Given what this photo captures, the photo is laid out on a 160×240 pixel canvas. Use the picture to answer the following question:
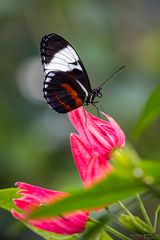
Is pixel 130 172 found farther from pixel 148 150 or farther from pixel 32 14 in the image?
pixel 32 14

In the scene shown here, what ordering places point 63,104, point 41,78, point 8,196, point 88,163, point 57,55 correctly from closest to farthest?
point 88,163, point 8,196, point 63,104, point 57,55, point 41,78

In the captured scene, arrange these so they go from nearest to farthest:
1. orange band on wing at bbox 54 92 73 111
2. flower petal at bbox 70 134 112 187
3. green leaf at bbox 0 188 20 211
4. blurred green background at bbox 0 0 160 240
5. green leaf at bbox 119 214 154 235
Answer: flower petal at bbox 70 134 112 187 < green leaf at bbox 119 214 154 235 < green leaf at bbox 0 188 20 211 < orange band on wing at bbox 54 92 73 111 < blurred green background at bbox 0 0 160 240

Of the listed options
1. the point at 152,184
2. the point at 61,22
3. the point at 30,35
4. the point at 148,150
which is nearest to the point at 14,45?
the point at 30,35

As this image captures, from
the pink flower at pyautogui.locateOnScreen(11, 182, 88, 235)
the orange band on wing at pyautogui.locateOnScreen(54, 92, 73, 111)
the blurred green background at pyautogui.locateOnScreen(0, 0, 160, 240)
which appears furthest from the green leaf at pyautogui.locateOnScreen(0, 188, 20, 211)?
the blurred green background at pyautogui.locateOnScreen(0, 0, 160, 240)

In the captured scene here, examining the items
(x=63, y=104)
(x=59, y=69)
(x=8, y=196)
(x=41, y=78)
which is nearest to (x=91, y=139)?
(x=8, y=196)

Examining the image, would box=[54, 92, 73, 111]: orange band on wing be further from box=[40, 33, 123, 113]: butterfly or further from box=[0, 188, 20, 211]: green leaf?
box=[0, 188, 20, 211]: green leaf

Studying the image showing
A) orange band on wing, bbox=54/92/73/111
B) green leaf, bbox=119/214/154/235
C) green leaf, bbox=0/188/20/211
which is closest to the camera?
green leaf, bbox=119/214/154/235

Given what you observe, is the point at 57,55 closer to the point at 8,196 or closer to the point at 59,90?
the point at 59,90
